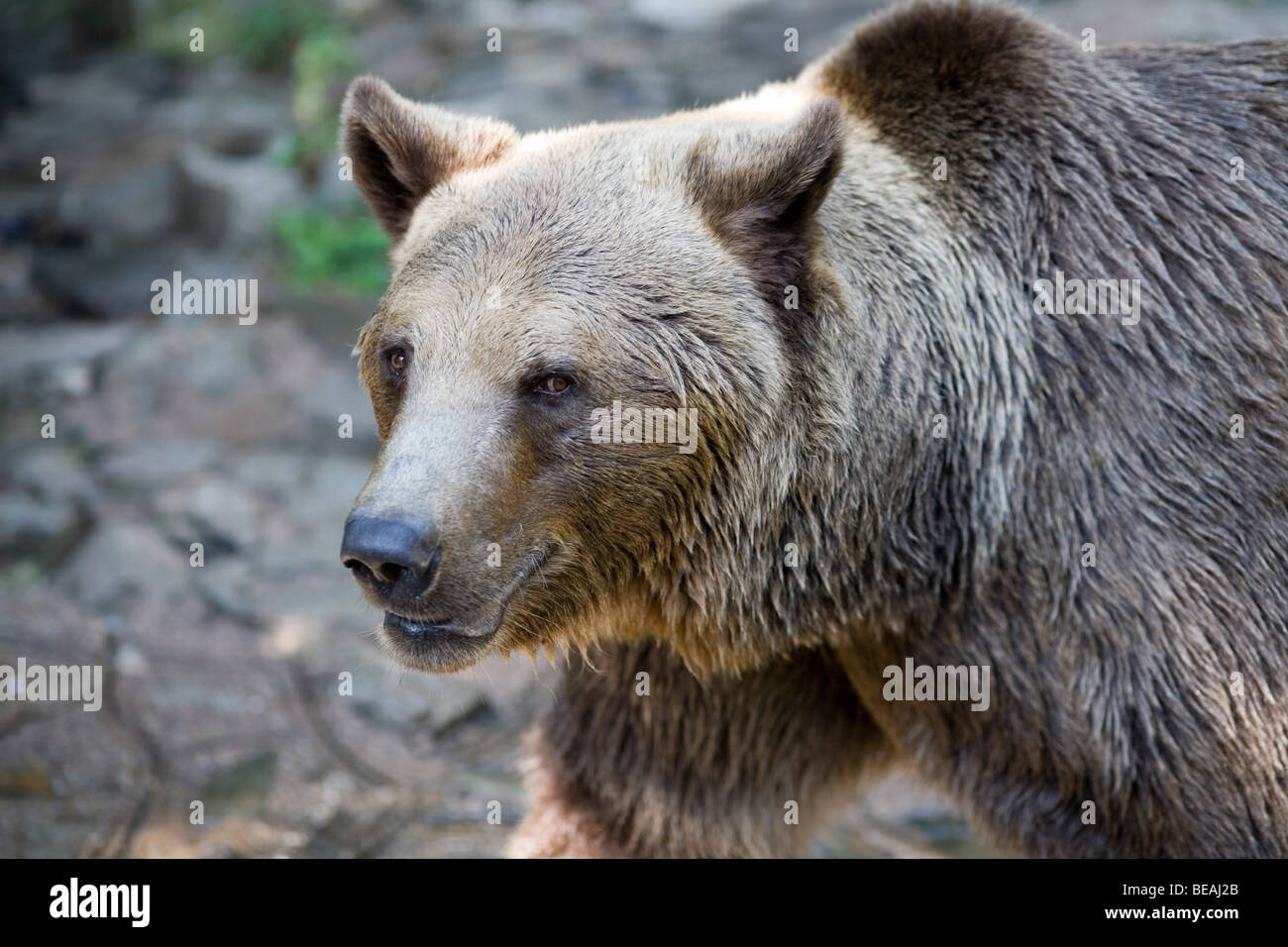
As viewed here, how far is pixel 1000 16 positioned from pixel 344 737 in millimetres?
4501

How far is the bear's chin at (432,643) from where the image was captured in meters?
3.74

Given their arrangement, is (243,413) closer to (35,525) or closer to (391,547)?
(35,525)

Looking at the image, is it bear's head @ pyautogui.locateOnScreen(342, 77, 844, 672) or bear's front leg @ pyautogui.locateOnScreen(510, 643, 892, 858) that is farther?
bear's front leg @ pyautogui.locateOnScreen(510, 643, 892, 858)

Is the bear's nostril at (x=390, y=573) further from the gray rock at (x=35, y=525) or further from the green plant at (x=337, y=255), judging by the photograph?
the green plant at (x=337, y=255)

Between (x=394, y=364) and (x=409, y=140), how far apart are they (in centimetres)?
88

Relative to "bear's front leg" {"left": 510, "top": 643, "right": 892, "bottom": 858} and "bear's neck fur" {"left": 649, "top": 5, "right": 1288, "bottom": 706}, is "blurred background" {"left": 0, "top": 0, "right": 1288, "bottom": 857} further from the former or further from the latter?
"bear's neck fur" {"left": 649, "top": 5, "right": 1288, "bottom": 706}

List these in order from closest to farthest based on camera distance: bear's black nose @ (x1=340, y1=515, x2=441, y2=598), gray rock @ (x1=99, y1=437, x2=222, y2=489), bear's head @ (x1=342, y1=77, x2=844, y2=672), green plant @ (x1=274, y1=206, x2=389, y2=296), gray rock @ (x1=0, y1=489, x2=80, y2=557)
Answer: bear's black nose @ (x1=340, y1=515, x2=441, y2=598) < bear's head @ (x1=342, y1=77, x2=844, y2=672) < gray rock @ (x1=0, y1=489, x2=80, y2=557) < gray rock @ (x1=99, y1=437, x2=222, y2=489) < green plant @ (x1=274, y1=206, x2=389, y2=296)

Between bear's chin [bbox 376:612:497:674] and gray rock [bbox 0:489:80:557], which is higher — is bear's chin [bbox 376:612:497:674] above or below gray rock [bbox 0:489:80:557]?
above

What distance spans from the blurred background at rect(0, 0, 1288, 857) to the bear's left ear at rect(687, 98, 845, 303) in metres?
1.87

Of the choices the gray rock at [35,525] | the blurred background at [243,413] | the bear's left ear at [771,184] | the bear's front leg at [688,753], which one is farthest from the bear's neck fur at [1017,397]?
the gray rock at [35,525]

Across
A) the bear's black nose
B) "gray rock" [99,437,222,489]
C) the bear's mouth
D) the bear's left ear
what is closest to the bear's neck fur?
the bear's left ear

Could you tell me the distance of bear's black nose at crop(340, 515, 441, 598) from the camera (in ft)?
11.2

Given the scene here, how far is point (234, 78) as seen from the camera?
49.9ft
